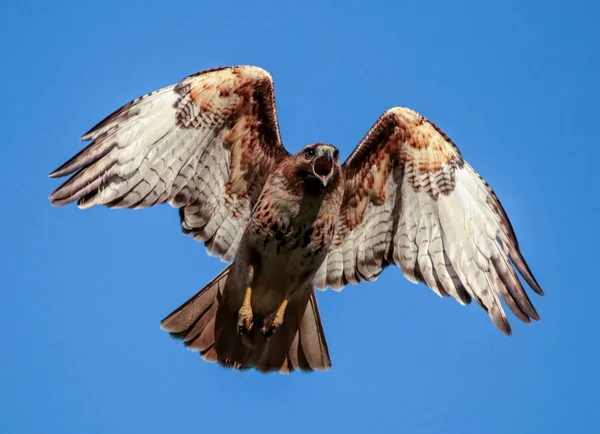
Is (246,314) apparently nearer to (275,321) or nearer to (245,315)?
(245,315)

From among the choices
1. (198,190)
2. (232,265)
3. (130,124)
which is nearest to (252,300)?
(232,265)

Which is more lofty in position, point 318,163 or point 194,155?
point 194,155

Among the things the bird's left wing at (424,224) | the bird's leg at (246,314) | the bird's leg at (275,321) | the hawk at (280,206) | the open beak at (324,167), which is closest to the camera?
the open beak at (324,167)

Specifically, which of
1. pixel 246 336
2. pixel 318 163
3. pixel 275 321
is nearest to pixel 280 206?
pixel 318 163

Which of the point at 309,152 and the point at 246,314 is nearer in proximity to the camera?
the point at 309,152

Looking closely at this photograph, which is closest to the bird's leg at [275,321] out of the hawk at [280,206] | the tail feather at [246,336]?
the hawk at [280,206]

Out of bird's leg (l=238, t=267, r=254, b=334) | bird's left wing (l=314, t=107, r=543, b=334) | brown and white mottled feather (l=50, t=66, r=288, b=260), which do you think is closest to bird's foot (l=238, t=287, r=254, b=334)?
bird's leg (l=238, t=267, r=254, b=334)

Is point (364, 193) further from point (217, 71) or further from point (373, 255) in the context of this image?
point (217, 71)

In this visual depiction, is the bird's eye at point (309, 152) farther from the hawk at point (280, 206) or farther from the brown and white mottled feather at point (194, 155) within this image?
the brown and white mottled feather at point (194, 155)
